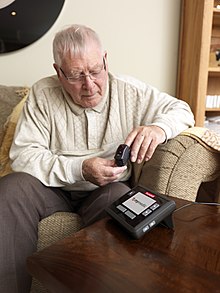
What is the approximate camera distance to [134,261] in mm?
626

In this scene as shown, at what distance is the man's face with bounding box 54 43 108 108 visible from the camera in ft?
3.39

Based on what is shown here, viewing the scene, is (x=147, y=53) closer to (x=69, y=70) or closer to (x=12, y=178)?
(x=69, y=70)

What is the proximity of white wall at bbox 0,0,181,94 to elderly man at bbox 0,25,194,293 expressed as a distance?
63 centimetres

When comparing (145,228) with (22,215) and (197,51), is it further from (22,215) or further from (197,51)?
(197,51)

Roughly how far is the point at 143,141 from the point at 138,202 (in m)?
0.27

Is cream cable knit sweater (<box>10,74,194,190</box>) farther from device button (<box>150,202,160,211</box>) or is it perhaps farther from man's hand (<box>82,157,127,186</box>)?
device button (<box>150,202,160,211</box>)

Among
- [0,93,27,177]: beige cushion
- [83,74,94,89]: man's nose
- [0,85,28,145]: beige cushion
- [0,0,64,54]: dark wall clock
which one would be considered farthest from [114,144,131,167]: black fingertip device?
[0,0,64,54]: dark wall clock

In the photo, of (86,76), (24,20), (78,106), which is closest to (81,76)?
(86,76)

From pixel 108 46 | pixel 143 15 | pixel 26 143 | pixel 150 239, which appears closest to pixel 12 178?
pixel 26 143

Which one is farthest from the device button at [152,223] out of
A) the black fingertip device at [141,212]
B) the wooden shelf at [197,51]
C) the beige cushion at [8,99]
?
the wooden shelf at [197,51]

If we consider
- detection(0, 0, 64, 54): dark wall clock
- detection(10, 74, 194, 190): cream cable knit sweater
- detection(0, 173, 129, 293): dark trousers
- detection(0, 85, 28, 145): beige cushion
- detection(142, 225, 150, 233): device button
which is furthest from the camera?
detection(0, 0, 64, 54): dark wall clock

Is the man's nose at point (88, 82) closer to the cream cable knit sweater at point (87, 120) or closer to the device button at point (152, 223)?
the cream cable knit sweater at point (87, 120)

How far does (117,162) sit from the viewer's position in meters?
0.91

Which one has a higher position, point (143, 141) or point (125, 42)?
point (125, 42)
